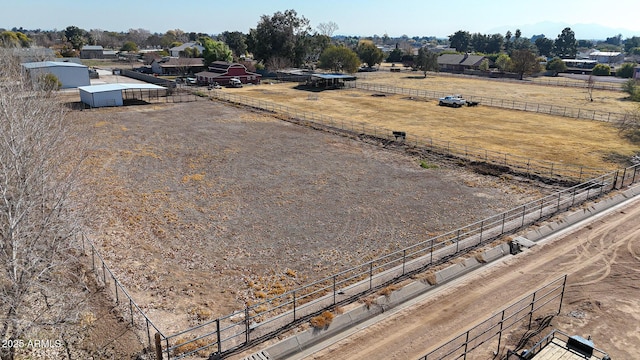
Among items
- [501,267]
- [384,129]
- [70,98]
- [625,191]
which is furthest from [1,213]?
[70,98]

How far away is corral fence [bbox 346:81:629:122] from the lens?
180 feet

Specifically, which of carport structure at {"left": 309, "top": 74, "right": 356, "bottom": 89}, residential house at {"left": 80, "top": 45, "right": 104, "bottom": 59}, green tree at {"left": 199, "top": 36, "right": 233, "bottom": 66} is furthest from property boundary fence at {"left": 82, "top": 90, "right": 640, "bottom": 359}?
residential house at {"left": 80, "top": 45, "right": 104, "bottom": 59}

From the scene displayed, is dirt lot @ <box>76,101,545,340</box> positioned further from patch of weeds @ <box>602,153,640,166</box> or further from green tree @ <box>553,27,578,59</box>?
green tree @ <box>553,27,578,59</box>

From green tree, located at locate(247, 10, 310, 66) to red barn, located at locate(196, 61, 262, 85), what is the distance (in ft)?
49.2

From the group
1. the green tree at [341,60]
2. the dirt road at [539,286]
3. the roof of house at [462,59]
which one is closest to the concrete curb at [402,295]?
the dirt road at [539,286]

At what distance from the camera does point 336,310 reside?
16562mm

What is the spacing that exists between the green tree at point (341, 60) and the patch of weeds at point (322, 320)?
87113mm

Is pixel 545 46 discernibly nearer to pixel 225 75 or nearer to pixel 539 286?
pixel 225 75

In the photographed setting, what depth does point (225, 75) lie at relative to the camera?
82.0 metres

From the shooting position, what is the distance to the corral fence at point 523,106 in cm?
5484

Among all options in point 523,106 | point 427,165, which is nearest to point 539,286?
point 427,165

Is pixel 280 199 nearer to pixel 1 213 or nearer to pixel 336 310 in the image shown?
pixel 336 310

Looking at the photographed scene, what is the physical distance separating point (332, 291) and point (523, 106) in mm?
55771

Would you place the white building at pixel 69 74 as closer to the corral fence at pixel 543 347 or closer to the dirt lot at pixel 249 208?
the dirt lot at pixel 249 208
